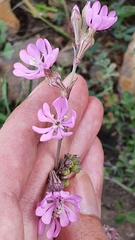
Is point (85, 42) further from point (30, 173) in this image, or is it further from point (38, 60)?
point (30, 173)

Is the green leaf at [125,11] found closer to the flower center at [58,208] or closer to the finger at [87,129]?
the finger at [87,129]

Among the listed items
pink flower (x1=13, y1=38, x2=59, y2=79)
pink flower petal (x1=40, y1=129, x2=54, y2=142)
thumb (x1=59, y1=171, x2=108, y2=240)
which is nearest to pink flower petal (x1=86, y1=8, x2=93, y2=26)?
pink flower (x1=13, y1=38, x2=59, y2=79)

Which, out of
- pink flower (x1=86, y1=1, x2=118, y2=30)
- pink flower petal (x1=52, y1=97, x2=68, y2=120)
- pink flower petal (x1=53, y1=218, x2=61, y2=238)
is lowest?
pink flower petal (x1=53, y1=218, x2=61, y2=238)

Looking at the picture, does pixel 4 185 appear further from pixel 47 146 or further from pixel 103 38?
pixel 103 38

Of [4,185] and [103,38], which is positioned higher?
[4,185]

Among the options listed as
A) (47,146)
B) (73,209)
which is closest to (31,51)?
(47,146)

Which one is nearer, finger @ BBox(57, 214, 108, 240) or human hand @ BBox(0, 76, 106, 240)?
human hand @ BBox(0, 76, 106, 240)

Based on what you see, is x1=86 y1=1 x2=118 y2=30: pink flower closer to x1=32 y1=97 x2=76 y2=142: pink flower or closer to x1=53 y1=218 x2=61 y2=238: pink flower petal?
x1=32 y1=97 x2=76 y2=142: pink flower
